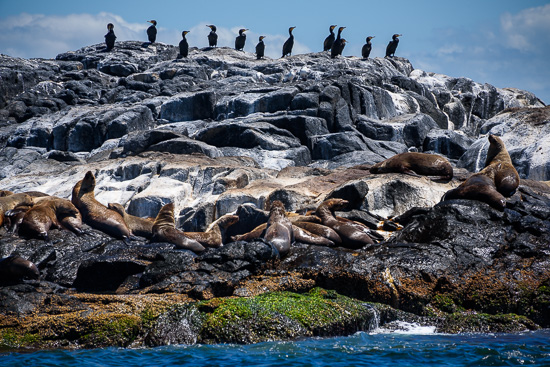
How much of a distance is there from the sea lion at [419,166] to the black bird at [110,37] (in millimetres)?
35469

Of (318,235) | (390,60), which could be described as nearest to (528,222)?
(318,235)

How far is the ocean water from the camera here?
705cm

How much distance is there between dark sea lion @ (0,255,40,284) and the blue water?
3276 mm

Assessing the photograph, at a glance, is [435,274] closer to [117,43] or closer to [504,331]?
[504,331]

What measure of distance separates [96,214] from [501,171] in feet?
33.6

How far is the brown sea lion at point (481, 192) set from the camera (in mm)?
12664

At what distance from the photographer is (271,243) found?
11.6m

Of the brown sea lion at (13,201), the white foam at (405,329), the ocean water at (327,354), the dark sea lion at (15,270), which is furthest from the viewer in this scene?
the brown sea lion at (13,201)

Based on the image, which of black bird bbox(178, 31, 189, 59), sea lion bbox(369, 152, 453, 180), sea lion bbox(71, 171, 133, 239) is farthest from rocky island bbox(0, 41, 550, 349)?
black bird bbox(178, 31, 189, 59)

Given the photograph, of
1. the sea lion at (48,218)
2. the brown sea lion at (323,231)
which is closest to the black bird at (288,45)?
the sea lion at (48,218)

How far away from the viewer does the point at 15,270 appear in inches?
408

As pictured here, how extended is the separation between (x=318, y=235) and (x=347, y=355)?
18.9 ft

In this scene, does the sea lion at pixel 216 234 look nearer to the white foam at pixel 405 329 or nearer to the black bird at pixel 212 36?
the white foam at pixel 405 329

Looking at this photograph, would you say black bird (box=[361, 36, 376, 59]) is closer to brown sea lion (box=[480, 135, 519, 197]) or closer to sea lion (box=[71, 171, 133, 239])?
brown sea lion (box=[480, 135, 519, 197])
